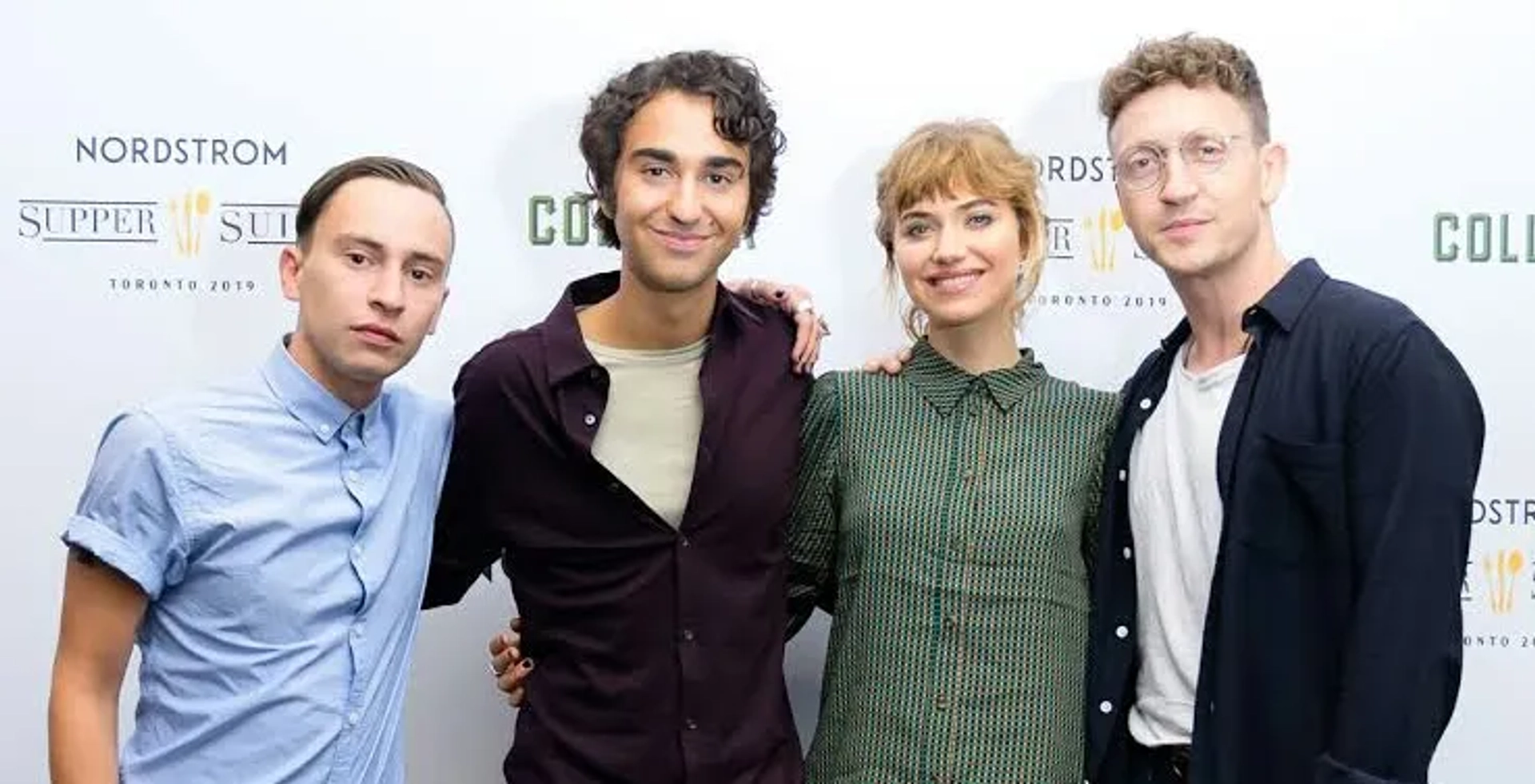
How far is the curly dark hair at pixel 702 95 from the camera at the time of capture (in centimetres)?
152

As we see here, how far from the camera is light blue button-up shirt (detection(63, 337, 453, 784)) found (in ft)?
3.95

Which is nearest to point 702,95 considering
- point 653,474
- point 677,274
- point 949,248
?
point 677,274

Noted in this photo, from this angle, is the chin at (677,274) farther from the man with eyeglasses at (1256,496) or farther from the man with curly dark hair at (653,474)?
the man with eyeglasses at (1256,496)

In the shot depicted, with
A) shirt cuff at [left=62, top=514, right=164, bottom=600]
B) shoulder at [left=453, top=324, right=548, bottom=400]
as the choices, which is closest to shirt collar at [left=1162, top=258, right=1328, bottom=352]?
shoulder at [left=453, top=324, right=548, bottom=400]

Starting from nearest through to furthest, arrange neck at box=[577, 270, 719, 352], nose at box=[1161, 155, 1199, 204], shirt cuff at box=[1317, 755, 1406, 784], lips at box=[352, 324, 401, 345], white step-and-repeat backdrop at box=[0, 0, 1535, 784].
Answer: shirt cuff at box=[1317, 755, 1406, 784]
lips at box=[352, 324, 401, 345]
nose at box=[1161, 155, 1199, 204]
neck at box=[577, 270, 719, 352]
white step-and-repeat backdrop at box=[0, 0, 1535, 784]

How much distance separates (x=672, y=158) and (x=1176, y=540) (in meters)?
0.67

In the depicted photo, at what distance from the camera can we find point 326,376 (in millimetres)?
1327

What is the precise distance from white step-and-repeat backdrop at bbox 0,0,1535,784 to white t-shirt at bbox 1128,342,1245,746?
50cm

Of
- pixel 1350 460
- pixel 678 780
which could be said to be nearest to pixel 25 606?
pixel 678 780

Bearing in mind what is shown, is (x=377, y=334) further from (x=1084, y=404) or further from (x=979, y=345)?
(x=1084, y=404)

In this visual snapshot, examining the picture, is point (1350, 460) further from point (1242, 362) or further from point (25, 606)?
point (25, 606)

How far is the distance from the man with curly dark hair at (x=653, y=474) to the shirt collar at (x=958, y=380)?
0.14 metres

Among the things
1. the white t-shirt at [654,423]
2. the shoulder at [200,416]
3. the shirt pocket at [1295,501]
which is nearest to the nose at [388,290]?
the shoulder at [200,416]

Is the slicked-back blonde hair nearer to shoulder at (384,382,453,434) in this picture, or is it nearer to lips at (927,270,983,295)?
lips at (927,270,983,295)
